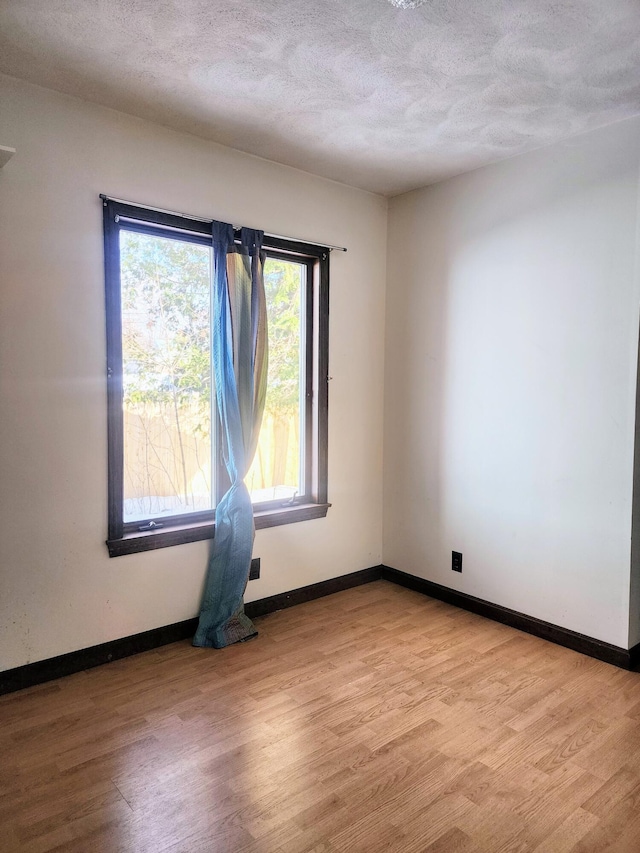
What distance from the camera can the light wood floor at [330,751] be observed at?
5.66 ft

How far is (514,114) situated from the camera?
2.62 meters

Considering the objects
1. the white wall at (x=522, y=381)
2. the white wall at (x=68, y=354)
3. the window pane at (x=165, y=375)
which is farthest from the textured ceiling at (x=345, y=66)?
the window pane at (x=165, y=375)

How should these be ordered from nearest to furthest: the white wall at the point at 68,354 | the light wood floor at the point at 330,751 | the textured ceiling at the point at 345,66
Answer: the light wood floor at the point at 330,751, the textured ceiling at the point at 345,66, the white wall at the point at 68,354

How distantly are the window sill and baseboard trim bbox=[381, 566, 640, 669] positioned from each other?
85cm

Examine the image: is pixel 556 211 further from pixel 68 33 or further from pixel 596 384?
pixel 68 33

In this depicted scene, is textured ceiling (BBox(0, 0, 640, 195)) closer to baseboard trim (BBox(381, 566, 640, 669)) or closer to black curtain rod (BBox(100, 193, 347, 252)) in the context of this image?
black curtain rod (BBox(100, 193, 347, 252))

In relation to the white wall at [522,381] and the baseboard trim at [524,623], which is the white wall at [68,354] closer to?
the white wall at [522,381]

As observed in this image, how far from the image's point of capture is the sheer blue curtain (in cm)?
298

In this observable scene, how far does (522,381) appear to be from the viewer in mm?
3133

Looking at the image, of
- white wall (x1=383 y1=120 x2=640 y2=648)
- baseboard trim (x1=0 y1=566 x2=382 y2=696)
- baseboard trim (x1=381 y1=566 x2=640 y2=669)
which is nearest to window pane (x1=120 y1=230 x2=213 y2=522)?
baseboard trim (x1=0 y1=566 x2=382 y2=696)

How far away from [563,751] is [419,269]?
275 centimetres

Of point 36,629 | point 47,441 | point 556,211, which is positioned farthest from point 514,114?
point 36,629

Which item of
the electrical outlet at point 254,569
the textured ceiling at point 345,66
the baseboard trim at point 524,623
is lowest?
the baseboard trim at point 524,623

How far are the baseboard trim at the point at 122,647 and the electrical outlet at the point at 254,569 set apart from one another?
145 millimetres
